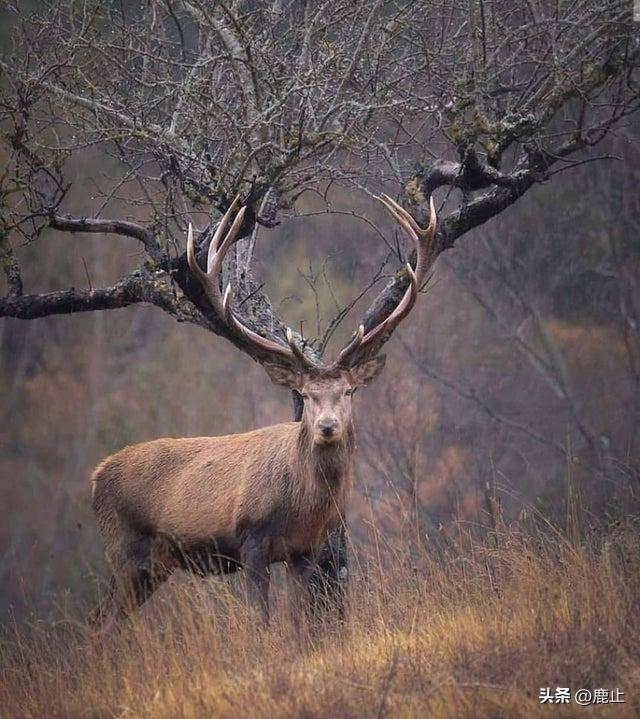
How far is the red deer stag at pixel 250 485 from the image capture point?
848 cm

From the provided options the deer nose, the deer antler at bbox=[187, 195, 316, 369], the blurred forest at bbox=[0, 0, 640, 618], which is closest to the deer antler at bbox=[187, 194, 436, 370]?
the deer antler at bbox=[187, 195, 316, 369]

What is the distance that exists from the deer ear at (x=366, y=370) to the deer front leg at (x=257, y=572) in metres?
1.16

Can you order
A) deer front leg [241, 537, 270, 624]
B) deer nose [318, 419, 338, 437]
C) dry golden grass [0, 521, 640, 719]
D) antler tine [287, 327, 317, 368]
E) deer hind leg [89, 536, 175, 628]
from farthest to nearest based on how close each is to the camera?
deer hind leg [89, 536, 175, 628], deer front leg [241, 537, 270, 624], antler tine [287, 327, 317, 368], deer nose [318, 419, 338, 437], dry golden grass [0, 521, 640, 719]

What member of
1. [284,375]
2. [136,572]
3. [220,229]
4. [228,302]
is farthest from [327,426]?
[136,572]

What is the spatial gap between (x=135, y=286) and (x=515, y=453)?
14.2 meters

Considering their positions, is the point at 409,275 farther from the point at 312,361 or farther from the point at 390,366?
the point at 390,366

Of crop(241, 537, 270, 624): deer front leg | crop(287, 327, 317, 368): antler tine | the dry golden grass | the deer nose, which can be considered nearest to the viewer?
the dry golden grass

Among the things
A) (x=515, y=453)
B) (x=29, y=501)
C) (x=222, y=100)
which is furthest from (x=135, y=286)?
(x=29, y=501)

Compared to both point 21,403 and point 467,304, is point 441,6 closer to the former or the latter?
point 467,304

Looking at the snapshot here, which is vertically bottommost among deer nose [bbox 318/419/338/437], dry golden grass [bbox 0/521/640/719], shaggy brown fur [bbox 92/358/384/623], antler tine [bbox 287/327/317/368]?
dry golden grass [bbox 0/521/640/719]

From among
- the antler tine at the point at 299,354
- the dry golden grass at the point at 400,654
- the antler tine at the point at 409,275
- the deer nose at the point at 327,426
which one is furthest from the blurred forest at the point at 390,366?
the dry golden grass at the point at 400,654

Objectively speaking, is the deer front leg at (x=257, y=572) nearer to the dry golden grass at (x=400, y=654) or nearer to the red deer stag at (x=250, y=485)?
the red deer stag at (x=250, y=485)

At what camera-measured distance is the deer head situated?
27.4 ft

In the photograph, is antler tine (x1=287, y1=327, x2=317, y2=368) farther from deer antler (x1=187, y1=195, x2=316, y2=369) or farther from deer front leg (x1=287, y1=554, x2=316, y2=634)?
deer front leg (x1=287, y1=554, x2=316, y2=634)
